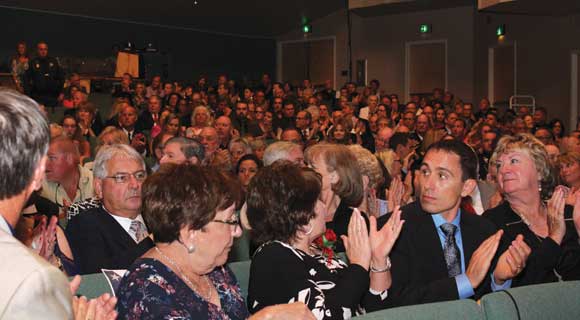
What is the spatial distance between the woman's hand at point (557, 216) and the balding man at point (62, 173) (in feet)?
9.34

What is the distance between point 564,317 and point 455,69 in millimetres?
13587

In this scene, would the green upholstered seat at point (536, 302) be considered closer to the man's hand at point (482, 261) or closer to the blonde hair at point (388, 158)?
the man's hand at point (482, 261)

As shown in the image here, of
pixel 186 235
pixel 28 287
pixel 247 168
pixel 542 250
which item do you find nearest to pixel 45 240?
pixel 186 235

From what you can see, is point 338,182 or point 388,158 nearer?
point 338,182

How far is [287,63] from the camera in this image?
19.2 metres

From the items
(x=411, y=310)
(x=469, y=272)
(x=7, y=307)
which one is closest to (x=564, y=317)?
(x=469, y=272)

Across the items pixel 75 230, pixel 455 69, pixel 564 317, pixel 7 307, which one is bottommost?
pixel 564 317

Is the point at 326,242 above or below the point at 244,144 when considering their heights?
below

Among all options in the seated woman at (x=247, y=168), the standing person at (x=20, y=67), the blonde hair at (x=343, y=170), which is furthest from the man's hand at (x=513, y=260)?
the standing person at (x=20, y=67)

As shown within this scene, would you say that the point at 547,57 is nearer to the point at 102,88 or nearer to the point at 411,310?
the point at 102,88

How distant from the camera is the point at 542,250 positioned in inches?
117

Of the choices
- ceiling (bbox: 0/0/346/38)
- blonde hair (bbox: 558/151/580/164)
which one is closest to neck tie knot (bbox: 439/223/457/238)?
blonde hair (bbox: 558/151/580/164)

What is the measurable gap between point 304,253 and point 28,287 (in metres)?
1.48

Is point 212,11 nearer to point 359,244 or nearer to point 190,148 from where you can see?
point 190,148
